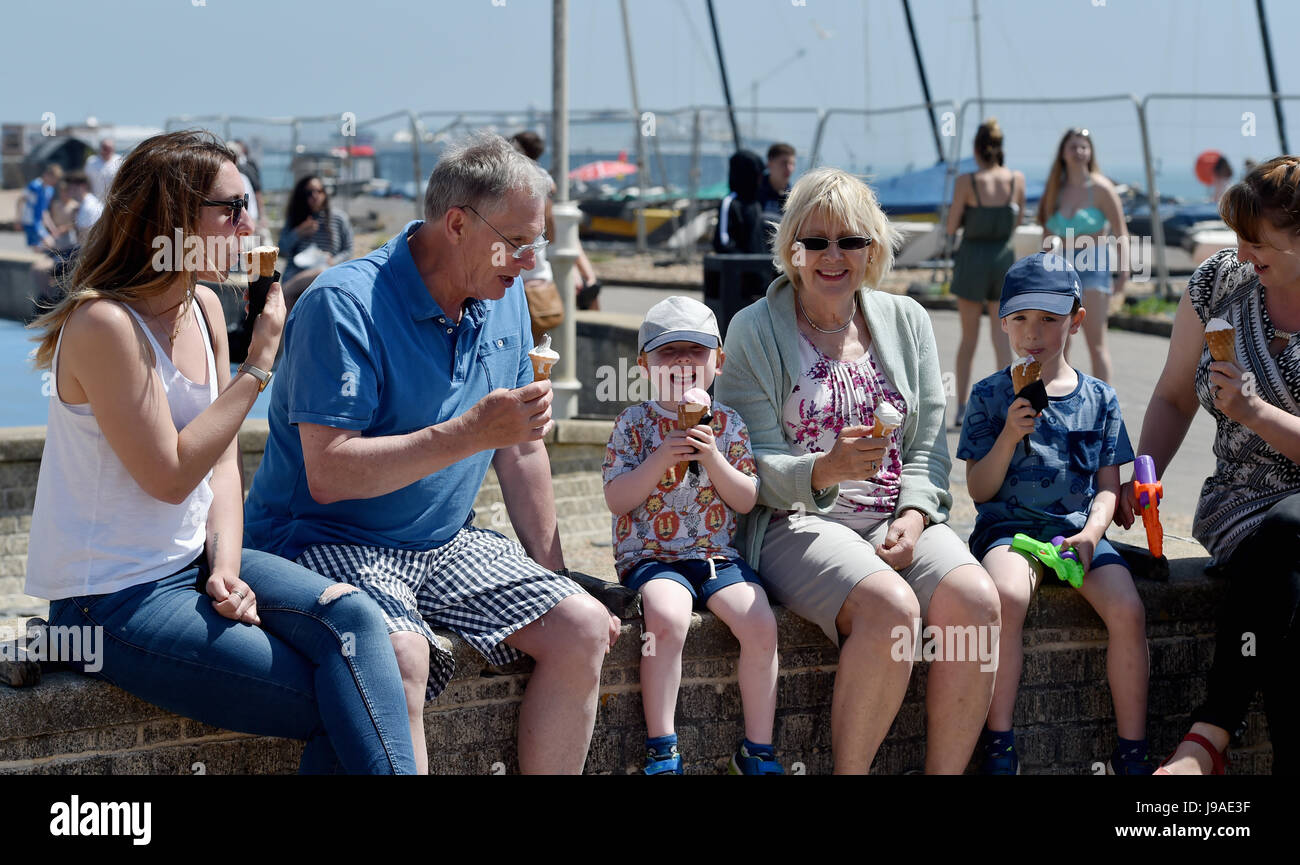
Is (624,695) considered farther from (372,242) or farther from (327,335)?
(372,242)

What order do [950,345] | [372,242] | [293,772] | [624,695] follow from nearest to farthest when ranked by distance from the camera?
[293,772], [624,695], [950,345], [372,242]

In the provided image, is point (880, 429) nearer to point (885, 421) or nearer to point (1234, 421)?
point (885, 421)

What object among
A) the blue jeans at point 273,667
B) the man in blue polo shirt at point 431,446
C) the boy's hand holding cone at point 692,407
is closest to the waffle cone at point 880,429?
the boy's hand holding cone at point 692,407

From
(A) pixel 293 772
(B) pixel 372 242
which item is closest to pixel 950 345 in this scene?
(A) pixel 293 772

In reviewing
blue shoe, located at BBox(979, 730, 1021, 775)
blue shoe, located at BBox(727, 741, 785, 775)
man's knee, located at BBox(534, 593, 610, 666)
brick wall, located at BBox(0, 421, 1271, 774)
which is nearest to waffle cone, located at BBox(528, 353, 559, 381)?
man's knee, located at BBox(534, 593, 610, 666)

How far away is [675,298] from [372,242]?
66.9 ft

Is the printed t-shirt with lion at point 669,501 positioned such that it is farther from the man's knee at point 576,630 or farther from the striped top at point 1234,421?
the striped top at point 1234,421

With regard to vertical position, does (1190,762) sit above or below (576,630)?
below

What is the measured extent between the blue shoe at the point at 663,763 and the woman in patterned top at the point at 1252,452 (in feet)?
4.08

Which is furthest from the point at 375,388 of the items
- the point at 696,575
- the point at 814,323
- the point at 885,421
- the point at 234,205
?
the point at 814,323

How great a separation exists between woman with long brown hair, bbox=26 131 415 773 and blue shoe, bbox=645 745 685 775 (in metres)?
0.77

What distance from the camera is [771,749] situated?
3.55 metres

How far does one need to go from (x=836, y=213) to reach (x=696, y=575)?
1.07 meters

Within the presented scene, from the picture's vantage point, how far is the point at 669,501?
144 inches
